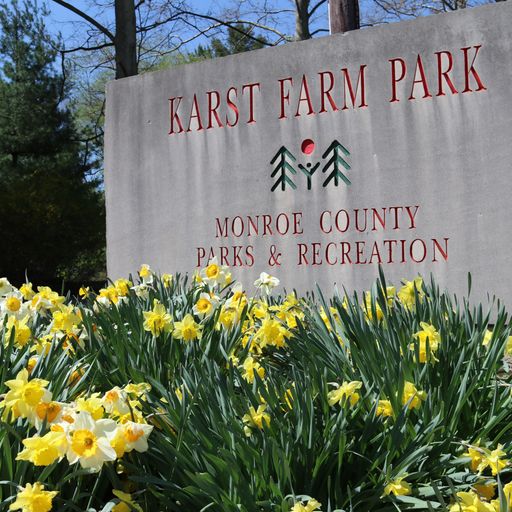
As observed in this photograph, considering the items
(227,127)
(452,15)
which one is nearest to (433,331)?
(452,15)

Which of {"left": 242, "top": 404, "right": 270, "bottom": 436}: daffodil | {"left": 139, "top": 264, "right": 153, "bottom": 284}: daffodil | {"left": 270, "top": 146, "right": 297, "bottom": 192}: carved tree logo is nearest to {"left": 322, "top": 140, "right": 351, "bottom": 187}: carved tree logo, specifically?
{"left": 270, "top": 146, "right": 297, "bottom": 192}: carved tree logo

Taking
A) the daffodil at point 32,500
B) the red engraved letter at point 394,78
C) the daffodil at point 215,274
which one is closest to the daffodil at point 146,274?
the daffodil at point 215,274

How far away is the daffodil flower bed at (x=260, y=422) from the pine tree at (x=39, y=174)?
42.6 feet

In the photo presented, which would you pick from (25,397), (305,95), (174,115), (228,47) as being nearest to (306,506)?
(25,397)

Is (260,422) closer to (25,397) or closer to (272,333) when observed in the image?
(25,397)

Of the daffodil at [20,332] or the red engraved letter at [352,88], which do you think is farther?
the red engraved letter at [352,88]

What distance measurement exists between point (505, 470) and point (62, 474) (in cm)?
107

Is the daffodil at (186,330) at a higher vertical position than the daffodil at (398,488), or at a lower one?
higher

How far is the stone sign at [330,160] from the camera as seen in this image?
4.10 meters

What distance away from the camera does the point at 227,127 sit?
4809 millimetres

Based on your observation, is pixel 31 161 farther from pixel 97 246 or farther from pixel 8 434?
pixel 8 434

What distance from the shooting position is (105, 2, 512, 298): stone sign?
4.10m

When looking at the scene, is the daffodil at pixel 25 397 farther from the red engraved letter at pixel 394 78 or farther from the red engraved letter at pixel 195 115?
the red engraved letter at pixel 195 115

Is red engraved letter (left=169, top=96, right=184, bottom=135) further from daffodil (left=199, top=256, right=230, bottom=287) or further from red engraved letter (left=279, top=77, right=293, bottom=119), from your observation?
daffodil (left=199, top=256, right=230, bottom=287)
